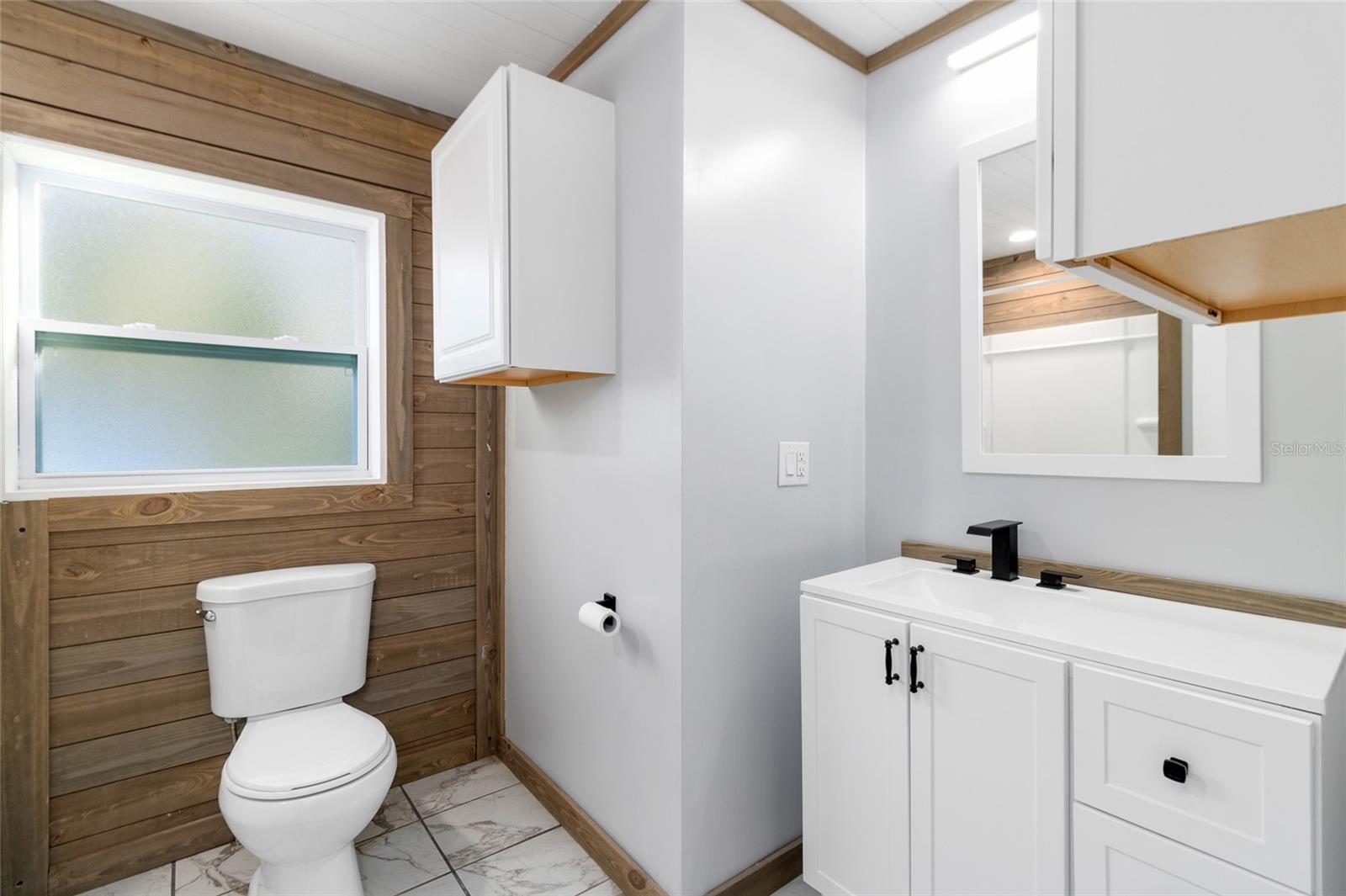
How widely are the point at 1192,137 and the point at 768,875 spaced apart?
1834 mm

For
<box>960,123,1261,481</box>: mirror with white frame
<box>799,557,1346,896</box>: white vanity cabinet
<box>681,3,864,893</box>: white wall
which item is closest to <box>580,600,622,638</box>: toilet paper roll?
<box>681,3,864,893</box>: white wall

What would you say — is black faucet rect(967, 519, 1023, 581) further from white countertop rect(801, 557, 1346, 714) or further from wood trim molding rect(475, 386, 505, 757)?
wood trim molding rect(475, 386, 505, 757)

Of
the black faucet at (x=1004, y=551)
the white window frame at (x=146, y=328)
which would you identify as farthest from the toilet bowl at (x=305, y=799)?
the black faucet at (x=1004, y=551)

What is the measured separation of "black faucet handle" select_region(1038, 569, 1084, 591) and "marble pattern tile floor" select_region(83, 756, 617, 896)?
4.53 ft

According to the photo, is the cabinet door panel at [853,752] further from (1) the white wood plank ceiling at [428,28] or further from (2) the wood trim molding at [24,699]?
(2) the wood trim molding at [24,699]

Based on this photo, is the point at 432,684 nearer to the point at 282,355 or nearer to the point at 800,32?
the point at 282,355

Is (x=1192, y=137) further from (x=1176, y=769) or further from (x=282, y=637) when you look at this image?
(x=282, y=637)

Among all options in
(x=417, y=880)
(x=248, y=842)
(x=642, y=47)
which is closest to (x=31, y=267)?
(x=248, y=842)

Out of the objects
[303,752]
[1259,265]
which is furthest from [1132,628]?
[303,752]

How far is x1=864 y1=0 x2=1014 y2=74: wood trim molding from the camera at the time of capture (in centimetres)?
173

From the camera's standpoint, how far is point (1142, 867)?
1.06m

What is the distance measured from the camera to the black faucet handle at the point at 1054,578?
5.09 feet

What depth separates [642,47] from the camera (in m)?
1.72

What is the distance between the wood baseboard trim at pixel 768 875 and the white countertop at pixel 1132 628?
2.52 ft
